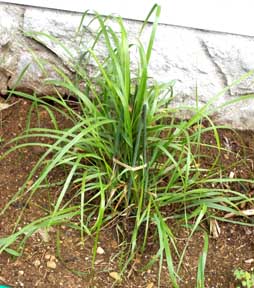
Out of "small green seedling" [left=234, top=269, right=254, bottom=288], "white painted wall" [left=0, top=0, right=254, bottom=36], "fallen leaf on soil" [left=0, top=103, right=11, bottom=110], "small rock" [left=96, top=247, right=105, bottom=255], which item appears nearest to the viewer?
"small green seedling" [left=234, top=269, right=254, bottom=288]

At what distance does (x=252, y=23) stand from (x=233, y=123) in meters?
0.42

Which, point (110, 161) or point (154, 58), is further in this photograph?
point (154, 58)

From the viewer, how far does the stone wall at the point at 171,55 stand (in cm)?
252

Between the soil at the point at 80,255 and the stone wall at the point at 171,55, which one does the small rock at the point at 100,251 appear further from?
the stone wall at the point at 171,55

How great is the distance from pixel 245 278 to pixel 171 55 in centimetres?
88

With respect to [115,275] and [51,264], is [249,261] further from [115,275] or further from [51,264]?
[51,264]

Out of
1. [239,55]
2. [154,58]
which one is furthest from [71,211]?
[239,55]

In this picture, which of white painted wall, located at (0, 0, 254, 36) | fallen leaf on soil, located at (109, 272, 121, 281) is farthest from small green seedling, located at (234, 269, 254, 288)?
white painted wall, located at (0, 0, 254, 36)

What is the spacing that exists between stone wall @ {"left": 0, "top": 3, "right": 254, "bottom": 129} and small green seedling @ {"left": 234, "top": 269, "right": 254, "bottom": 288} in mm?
721

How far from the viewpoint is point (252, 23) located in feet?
8.13

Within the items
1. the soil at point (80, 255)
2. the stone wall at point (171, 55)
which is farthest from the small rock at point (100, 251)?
the stone wall at point (171, 55)

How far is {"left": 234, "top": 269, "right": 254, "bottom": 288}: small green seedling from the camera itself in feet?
6.85

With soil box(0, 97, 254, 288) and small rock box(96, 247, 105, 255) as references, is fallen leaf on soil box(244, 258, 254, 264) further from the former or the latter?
small rock box(96, 247, 105, 255)

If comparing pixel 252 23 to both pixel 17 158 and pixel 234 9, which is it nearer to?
pixel 234 9
